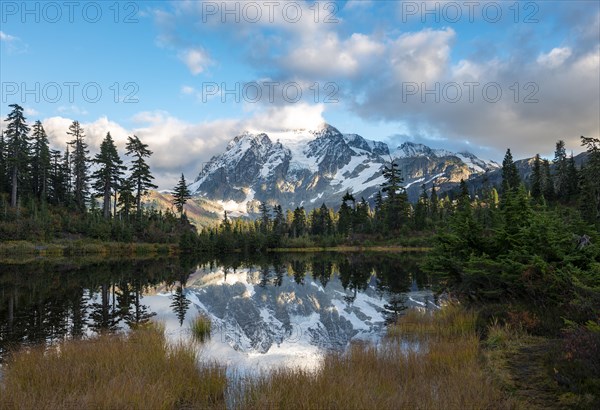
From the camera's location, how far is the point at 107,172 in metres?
70.2

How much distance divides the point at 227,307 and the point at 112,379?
14460 mm

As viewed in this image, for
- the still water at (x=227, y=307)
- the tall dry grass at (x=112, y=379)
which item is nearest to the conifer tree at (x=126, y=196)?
the still water at (x=227, y=307)

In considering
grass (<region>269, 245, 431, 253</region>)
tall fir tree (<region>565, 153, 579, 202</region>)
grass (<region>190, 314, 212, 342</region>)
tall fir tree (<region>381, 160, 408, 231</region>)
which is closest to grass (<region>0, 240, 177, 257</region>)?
grass (<region>269, 245, 431, 253</region>)

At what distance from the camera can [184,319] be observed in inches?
687

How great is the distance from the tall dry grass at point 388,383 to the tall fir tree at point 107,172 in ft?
226

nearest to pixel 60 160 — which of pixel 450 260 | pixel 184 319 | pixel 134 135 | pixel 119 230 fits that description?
pixel 134 135

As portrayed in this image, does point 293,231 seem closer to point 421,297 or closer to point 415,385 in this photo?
point 421,297

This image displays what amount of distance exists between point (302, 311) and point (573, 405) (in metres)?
14.5

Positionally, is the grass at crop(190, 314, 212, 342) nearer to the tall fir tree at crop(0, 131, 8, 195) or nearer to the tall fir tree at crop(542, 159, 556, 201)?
the tall fir tree at crop(0, 131, 8, 195)

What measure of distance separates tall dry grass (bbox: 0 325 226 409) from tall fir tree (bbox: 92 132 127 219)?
65.7m

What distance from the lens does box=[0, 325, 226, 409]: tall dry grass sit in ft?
20.4

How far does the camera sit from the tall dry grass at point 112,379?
620 cm

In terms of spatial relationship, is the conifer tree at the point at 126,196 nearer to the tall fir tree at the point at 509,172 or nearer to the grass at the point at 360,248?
the grass at the point at 360,248

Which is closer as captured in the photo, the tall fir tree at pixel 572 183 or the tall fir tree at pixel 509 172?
the tall fir tree at pixel 572 183
